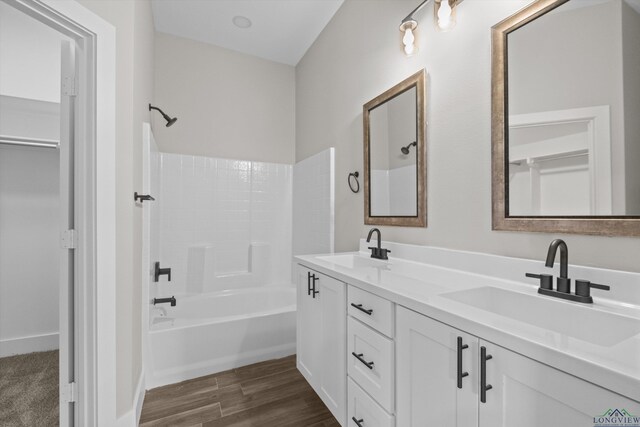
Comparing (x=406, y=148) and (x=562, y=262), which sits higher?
(x=406, y=148)

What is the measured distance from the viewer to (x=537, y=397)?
635 mm

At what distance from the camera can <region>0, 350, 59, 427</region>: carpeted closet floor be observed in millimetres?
1681

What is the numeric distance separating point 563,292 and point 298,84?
3158 mm

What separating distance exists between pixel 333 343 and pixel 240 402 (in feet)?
2.90

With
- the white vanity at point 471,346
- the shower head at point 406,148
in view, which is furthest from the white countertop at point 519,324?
the shower head at point 406,148

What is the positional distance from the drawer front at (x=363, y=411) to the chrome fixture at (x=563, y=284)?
70 cm

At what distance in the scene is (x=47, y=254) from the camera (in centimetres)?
253

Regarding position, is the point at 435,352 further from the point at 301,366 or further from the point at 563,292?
the point at 301,366

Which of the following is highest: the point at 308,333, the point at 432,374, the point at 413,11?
the point at 413,11

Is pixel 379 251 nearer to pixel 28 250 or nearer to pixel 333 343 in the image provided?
pixel 333 343

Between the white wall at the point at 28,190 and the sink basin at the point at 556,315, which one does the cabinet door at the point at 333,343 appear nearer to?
the sink basin at the point at 556,315

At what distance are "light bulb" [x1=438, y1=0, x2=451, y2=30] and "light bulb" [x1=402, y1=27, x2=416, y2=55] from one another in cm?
21

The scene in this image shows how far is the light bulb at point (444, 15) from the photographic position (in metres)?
1.41

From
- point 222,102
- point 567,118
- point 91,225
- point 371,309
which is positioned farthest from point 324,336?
point 222,102
